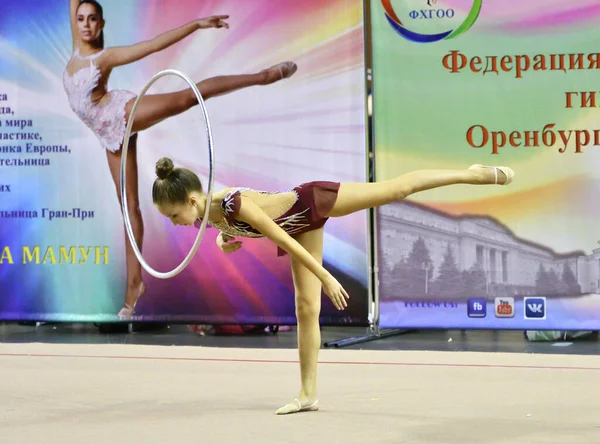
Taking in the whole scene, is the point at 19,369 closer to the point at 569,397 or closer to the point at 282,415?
the point at 282,415

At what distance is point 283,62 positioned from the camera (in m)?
6.82

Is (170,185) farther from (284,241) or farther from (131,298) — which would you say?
(131,298)

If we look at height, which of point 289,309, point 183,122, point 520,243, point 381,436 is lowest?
point 381,436

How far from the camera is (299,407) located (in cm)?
421

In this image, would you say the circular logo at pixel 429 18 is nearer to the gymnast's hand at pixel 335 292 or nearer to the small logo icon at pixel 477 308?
the small logo icon at pixel 477 308

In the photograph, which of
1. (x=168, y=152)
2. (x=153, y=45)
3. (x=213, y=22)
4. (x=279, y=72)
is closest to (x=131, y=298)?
(x=168, y=152)

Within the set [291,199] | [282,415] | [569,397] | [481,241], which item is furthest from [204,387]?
[481,241]

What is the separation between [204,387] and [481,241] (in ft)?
7.75

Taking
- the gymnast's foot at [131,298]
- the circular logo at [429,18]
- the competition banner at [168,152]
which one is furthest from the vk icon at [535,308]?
the gymnast's foot at [131,298]

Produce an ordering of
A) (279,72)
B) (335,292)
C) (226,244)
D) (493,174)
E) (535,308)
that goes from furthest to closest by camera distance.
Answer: (279,72) < (535,308) < (493,174) < (226,244) < (335,292)

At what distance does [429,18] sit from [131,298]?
2.93m

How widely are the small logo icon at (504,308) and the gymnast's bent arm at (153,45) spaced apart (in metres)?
2.71

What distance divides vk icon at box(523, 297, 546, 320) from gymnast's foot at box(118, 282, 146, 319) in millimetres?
2742

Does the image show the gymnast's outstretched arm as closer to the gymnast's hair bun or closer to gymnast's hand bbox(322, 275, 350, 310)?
the gymnast's hair bun
